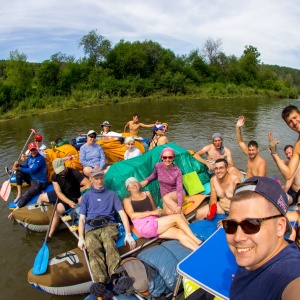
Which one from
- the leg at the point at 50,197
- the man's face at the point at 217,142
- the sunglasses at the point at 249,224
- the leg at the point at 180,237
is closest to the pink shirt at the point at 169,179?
the leg at the point at 180,237

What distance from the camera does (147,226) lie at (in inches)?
180

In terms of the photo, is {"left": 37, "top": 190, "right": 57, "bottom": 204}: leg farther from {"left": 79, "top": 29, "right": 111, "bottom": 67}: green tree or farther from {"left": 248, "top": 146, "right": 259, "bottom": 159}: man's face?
{"left": 79, "top": 29, "right": 111, "bottom": 67}: green tree

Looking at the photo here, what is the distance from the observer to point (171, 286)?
3561 mm

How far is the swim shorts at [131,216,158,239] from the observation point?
451 cm

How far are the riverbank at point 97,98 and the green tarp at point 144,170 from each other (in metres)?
21.5

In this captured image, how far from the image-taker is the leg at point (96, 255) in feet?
12.5

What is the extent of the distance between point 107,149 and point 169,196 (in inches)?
144

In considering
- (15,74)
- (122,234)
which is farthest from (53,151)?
(15,74)

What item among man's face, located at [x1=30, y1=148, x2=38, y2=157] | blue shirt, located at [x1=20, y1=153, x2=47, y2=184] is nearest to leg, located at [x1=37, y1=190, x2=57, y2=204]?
blue shirt, located at [x1=20, y1=153, x2=47, y2=184]

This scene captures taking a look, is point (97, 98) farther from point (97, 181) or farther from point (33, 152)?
point (97, 181)

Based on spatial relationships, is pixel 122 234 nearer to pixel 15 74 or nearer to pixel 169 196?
pixel 169 196

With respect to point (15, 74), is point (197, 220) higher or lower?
lower

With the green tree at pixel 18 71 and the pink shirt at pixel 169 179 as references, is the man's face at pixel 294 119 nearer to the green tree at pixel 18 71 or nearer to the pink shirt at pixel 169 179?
the pink shirt at pixel 169 179

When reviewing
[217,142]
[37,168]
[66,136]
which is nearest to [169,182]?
[217,142]
